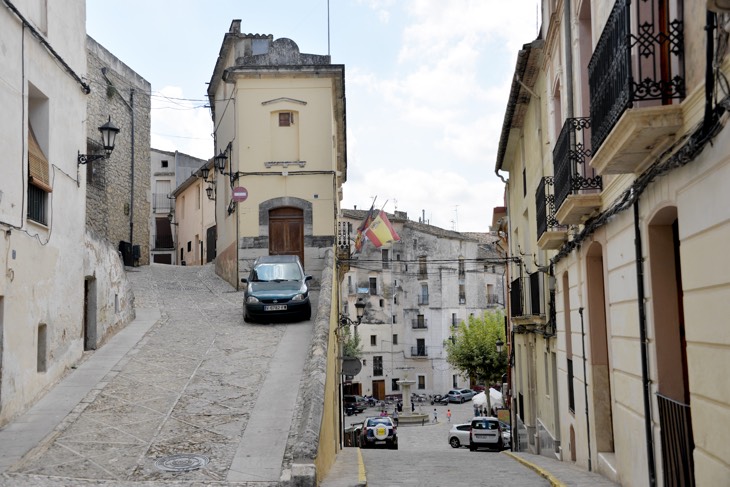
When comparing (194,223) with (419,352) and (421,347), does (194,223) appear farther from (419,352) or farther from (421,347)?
(421,347)

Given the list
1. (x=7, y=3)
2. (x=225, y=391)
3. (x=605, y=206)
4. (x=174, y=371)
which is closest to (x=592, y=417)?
(x=605, y=206)

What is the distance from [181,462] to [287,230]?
16040 millimetres

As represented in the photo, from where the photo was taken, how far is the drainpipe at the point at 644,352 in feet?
24.7

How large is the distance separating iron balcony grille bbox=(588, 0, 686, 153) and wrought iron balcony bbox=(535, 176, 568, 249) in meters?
4.91

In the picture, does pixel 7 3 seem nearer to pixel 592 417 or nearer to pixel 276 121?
pixel 592 417

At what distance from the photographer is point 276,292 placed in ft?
62.0

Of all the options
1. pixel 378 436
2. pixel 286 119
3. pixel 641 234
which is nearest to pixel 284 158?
pixel 286 119

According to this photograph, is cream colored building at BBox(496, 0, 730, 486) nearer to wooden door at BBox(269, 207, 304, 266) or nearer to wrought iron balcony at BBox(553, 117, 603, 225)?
wrought iron balcony at BBox(553, 117, 603, 225)

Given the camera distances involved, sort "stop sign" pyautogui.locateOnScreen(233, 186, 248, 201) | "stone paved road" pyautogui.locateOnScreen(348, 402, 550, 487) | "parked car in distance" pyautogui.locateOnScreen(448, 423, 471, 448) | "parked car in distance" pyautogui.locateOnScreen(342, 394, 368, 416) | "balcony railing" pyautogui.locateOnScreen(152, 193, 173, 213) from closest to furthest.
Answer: "stone paved road" pyautogui.locateOnScreen(348, 402, 550, 487)
"stop sign" pyautogui.locateOnScreen(233, 186, 248, 201)
"parked car in distance" pyautogui.locateOnScreen(448, 423, 471, 448)
"parked car in distance" pyautogui.locateOnScreen(342, 394, 368, 416)
"balcony railing" pyautogui.locateOnScreen(152, 193, 173, 213)

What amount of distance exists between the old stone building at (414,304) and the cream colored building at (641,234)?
48666 millimetres

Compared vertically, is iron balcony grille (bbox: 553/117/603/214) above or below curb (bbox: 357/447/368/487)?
above

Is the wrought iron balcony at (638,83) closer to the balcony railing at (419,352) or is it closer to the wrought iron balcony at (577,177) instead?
the wrought iron balcony at (577,177)

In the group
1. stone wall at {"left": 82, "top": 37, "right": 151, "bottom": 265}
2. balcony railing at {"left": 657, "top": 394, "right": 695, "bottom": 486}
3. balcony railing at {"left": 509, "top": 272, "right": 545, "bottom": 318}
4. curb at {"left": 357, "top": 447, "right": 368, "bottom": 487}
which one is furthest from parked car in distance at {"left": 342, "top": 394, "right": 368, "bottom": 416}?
balcony railing at {"left": 657, "top": 394, "right": 695, "bottom": 486}

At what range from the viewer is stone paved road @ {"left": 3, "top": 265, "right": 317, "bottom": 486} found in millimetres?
9375
